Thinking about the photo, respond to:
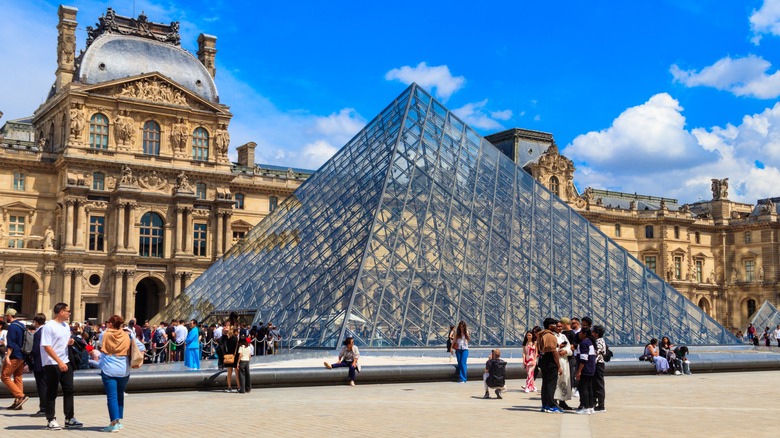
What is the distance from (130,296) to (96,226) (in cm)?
380

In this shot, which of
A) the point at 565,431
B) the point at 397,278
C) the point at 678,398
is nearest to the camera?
the point at 565,431

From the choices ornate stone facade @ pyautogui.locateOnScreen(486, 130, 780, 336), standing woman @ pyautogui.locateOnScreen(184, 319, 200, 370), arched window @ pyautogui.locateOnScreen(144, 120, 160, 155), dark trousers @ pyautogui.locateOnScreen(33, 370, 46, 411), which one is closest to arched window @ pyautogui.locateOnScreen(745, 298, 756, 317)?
ornate stone facade @ pyautogui.locateOnScreen(486, 130, 780, 336)

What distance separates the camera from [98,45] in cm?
4531

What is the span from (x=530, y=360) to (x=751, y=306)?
61.4 metres

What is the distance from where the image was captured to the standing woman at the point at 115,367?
9.27 m

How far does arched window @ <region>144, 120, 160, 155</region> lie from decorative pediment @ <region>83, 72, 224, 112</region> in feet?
4.22

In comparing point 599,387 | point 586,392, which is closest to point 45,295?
point 599,387

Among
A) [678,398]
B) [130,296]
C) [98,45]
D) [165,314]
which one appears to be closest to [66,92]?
[98,45]

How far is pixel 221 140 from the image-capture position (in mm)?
47594

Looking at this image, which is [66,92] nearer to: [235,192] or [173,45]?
[173,45]

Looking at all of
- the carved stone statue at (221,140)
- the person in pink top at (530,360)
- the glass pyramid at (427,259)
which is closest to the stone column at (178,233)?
the carved stone statue at (221,140)

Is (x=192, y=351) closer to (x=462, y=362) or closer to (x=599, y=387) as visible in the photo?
(x=462, y=362)

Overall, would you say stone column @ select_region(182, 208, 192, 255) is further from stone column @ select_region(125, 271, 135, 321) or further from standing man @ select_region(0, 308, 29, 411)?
standing man @ select_region(0, 308, 29, 411)

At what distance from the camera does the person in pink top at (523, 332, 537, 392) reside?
14.8 meters
